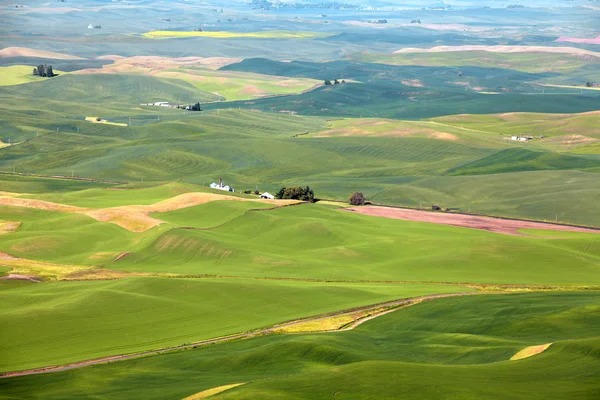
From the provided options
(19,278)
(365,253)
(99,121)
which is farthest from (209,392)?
(99,121)

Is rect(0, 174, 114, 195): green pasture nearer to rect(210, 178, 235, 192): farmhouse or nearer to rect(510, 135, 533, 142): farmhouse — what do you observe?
rect(210, 178, 235, 192): farmhouse

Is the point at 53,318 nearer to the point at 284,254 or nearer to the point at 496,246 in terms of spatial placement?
the point at 284,254

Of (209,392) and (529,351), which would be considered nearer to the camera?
(209,392)

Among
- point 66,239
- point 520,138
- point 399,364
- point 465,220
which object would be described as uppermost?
point 399,364

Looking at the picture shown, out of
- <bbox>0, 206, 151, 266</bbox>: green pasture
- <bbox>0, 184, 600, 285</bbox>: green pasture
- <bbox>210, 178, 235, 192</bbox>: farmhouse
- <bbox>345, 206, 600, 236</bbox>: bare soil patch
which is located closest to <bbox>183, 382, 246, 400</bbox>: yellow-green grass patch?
<bbox>0, 184, 600, 285</bbox>: green pasture

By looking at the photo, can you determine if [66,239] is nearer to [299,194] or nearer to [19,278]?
[19,278]

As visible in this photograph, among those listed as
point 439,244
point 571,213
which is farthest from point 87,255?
point 571,213
